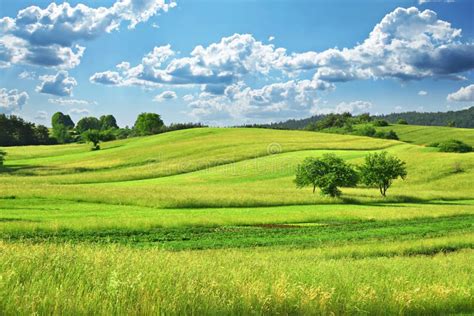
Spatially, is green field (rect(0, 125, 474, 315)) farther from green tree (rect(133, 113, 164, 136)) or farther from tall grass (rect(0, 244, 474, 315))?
green tree (rect(133, 113, 164, 136))

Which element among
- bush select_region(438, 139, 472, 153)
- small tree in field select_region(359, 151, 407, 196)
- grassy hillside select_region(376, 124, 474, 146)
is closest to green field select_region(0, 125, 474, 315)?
small tree in field select_region(359, 151, 407, 196)

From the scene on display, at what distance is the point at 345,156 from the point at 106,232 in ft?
243

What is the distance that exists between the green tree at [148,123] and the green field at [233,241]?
270ft

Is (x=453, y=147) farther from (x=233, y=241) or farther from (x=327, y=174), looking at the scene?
(x=233, y=241)

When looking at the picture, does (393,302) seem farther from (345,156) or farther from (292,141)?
(292,141)

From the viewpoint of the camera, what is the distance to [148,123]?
18725 centimetres

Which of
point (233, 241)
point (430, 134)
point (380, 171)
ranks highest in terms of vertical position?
point (430, 134)

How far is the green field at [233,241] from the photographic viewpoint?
8117 mm

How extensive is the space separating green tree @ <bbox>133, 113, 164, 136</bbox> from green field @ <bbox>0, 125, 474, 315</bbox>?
82.2 metres

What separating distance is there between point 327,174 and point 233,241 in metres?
33.8

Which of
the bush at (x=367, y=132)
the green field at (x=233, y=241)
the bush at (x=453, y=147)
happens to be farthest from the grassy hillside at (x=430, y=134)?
the green field at (x=233, y=241)

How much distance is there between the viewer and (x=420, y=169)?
85062mm

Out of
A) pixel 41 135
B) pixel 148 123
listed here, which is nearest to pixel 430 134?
pixel 148 123

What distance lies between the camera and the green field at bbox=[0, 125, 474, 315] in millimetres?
8117
